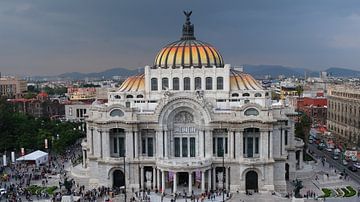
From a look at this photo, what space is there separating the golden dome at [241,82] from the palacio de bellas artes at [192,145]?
2504mm

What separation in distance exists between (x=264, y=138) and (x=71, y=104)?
336 ft

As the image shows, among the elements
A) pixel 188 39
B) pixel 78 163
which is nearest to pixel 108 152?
pixel 78 163

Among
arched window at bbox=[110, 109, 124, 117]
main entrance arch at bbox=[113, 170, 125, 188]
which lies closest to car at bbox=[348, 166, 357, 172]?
main entrance arch at bbox=[113, 170, 125, 188]

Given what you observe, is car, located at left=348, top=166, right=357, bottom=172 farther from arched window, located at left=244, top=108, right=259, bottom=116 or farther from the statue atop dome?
the statue atop dome

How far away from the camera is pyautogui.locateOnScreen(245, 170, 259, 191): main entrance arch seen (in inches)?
2562

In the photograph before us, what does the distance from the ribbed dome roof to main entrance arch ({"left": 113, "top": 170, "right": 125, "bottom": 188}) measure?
60.9 ft

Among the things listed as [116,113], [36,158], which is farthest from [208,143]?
[36,158]

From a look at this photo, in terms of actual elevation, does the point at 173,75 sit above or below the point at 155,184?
above

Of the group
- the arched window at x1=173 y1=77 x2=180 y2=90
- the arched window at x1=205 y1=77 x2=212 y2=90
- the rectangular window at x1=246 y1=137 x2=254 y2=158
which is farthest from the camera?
the arched window at x1=173 y1=77 x2=180 y2=90

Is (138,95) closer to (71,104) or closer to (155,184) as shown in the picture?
(155,184)

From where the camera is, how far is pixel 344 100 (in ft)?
360

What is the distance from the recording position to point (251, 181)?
65438mm

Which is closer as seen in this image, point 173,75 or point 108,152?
point 108,152

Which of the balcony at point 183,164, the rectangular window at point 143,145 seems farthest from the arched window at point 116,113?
the balcony at point 183,164
